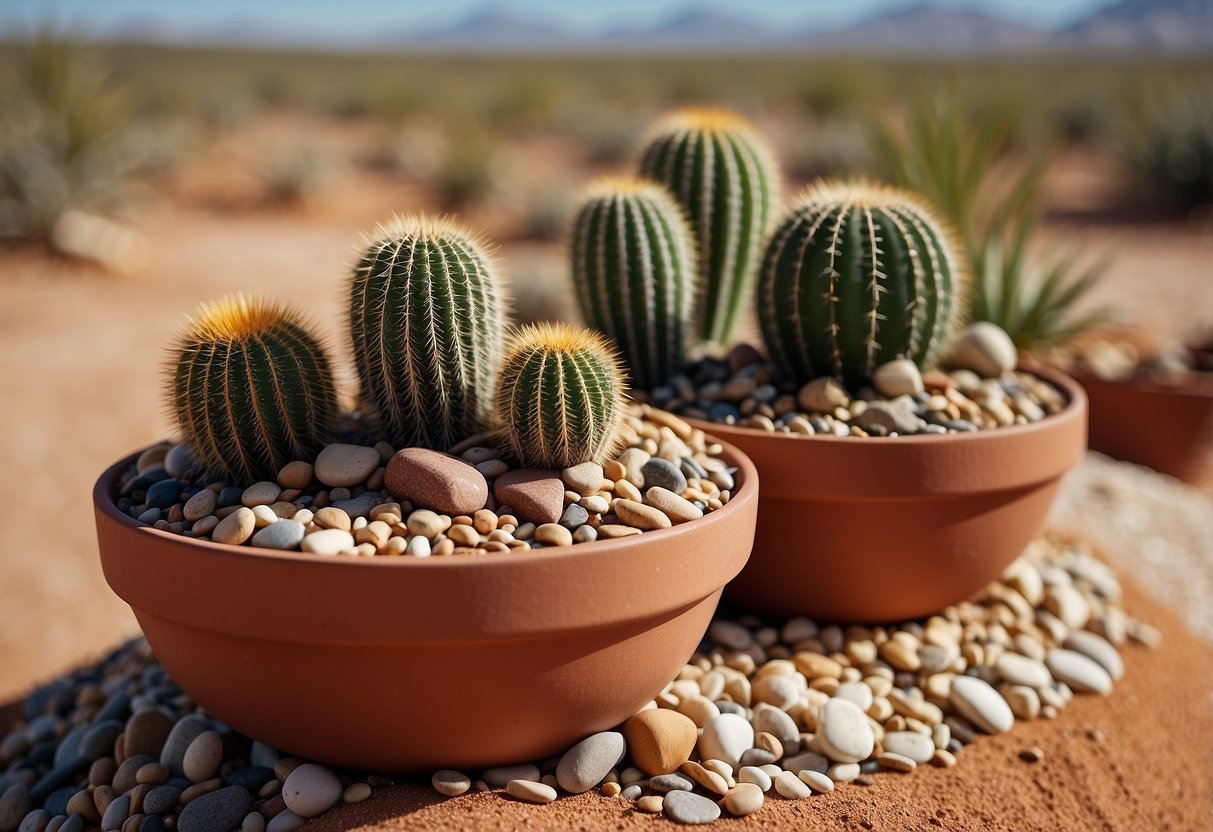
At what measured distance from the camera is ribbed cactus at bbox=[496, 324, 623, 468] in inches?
88.3

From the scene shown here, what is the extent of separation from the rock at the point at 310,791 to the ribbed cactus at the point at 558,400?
78cm

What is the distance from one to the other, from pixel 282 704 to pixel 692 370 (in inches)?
64.3

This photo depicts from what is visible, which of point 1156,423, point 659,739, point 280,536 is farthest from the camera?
point 1156,423

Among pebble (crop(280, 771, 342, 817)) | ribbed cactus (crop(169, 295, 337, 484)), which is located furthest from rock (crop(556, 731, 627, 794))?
ribbed cactus (crop(169, 295, 337, 484))

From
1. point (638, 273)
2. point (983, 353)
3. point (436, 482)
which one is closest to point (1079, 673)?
point (983, 353)

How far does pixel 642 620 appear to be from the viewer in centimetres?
204

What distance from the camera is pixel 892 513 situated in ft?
8.50

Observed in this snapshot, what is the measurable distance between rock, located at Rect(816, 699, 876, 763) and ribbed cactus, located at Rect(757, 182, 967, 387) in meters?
0.93

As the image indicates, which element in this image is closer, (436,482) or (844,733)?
(436,482)

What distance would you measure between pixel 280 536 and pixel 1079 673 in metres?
2.20

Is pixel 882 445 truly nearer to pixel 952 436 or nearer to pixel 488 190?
pixel 952 436

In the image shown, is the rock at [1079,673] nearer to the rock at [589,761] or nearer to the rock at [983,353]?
the rock at [983,353]

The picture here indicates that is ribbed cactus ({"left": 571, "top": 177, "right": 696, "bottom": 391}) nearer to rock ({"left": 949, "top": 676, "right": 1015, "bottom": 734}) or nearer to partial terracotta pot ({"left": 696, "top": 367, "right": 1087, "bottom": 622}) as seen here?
partial terracotta pot ({"left": 696, "top": 367, "right": 1087, "bottom": 622})

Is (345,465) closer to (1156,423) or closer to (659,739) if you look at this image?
(659,739)
